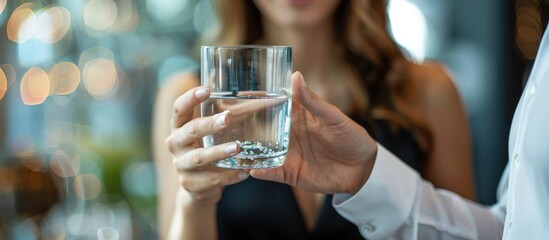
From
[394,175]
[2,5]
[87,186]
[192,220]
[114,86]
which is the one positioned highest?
[2,5]

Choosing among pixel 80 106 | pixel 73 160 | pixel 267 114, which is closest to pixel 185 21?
pixel 80 106

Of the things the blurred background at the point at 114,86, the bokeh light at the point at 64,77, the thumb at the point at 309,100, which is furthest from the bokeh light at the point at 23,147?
the thumb at the point at 309,100

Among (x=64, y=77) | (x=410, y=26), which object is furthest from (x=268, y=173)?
(x=410, y=26)

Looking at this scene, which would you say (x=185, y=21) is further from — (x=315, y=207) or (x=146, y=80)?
(x=315, y=207)

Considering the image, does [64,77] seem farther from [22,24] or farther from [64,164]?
[64,164]

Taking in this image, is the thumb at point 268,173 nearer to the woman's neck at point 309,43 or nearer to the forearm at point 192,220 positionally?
the forearm at point 192,220

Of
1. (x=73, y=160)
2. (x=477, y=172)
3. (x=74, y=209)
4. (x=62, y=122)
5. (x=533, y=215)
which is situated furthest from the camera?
(x=477, y=172)
